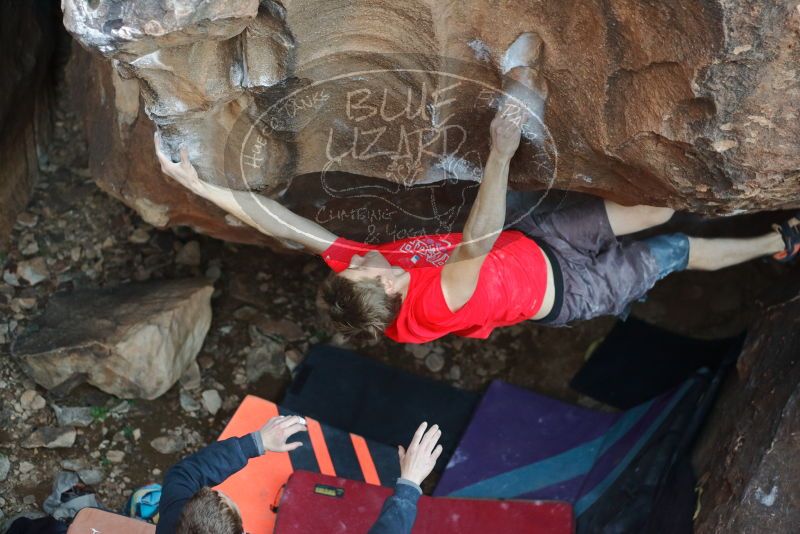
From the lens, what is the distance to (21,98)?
3.74 meters

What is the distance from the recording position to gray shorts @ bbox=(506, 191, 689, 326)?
107 inches

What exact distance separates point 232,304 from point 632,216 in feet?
6.18

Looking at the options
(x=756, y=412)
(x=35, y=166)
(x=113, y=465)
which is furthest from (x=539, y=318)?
(x=35, y=166)

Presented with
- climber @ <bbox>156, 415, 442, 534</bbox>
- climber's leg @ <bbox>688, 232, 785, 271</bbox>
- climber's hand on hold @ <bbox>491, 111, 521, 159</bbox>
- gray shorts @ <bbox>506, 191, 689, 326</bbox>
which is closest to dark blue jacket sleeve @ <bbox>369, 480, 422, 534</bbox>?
climber @ <bbox>156, 415, 442, 534</bbox>

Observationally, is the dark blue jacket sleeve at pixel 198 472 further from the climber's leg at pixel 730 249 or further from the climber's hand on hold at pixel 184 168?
the climber's leg at pixel 730 249

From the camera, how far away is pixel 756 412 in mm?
2791

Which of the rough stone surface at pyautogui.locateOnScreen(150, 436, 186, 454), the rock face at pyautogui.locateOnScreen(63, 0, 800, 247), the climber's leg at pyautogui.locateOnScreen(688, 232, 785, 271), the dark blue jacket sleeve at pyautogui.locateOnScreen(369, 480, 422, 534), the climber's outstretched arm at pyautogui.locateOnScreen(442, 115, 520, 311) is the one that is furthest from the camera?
Answer: the rough stone surface at pyautogui.locateOnScreen(150, 436, 186, 454)

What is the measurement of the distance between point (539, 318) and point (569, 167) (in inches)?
20.9

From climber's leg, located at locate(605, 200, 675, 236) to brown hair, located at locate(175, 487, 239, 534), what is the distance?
1505 mm

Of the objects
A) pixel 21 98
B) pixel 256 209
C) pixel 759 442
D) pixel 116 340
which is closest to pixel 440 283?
pixel 256 209

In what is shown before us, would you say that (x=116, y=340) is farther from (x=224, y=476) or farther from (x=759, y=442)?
(x=759, y=442)

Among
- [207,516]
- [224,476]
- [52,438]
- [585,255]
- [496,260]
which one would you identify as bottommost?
[52,438]

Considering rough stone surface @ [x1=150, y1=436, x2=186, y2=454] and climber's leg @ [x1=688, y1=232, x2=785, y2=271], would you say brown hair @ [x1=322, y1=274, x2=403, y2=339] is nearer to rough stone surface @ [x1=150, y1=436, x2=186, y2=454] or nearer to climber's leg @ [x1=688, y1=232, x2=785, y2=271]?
climber's leg @ [x1=688, y1=232, x2=785, y2=271]

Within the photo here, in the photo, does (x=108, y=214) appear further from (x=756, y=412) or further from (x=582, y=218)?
(x=756, y=412)
